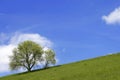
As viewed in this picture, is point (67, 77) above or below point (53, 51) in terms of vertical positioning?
below

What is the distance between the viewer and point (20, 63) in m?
82.9

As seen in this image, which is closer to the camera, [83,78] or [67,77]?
[83,78]

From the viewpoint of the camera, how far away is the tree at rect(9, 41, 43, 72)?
82750mm

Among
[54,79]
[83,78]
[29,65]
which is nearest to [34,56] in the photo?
[29,65]

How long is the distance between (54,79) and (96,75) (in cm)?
708

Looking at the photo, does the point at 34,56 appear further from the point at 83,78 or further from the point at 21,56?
the point at 83,78

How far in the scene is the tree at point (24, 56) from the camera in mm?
82750

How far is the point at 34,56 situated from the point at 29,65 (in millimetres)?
2554

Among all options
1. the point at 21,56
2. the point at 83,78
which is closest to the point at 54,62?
the point at 21,56

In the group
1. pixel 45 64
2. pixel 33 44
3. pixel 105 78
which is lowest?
pixel 105 78

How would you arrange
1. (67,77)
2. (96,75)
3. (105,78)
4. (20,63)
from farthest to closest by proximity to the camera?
(20,63) < (67,77) < (96,75) < (105,78)

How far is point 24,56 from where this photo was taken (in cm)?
8288

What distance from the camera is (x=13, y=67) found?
83.3 meters

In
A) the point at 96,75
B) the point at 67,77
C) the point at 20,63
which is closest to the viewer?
the point at 96,75
